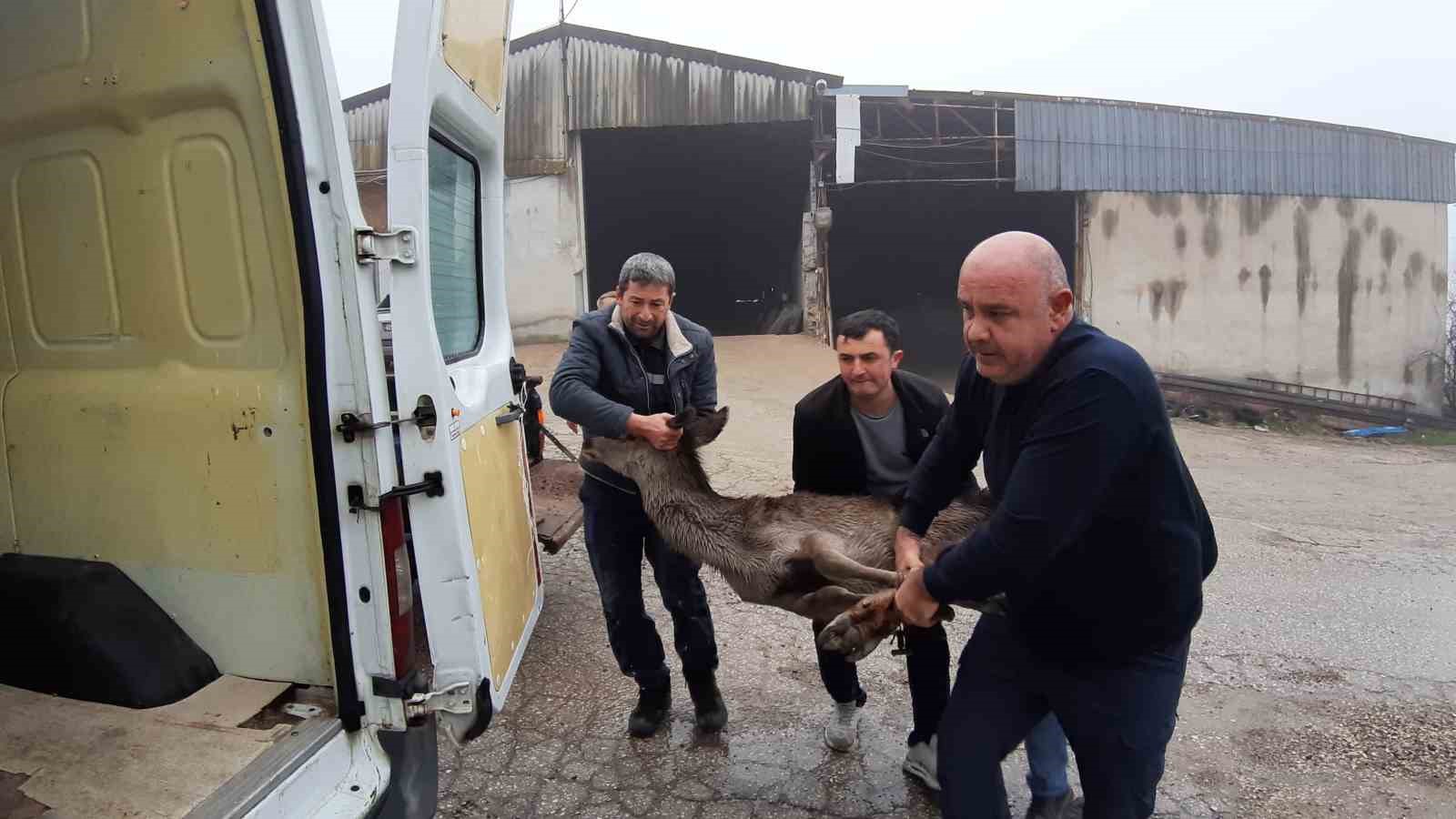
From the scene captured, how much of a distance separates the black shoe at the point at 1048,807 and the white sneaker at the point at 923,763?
1.34 feet

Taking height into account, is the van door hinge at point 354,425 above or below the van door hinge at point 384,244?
below

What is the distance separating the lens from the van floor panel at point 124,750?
6.89 feet

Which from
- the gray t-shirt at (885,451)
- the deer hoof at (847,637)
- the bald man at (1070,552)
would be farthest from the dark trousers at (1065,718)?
the gray t-shirt at (885,451)

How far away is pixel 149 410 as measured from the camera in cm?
252

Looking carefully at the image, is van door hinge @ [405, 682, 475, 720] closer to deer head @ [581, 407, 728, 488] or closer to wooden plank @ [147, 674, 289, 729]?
wooden plank @ [147, 674, 289, 729]

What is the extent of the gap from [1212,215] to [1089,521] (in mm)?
20049

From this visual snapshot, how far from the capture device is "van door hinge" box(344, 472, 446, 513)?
7.41 ft

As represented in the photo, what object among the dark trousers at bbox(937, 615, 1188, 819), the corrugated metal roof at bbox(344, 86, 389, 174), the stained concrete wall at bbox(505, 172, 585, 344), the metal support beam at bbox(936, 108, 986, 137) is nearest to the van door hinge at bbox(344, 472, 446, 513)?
the dark trousers at bbox(937, 615, 1188, 819)

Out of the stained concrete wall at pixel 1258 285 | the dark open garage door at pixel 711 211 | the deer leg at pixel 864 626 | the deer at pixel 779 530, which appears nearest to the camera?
the deer leg at pixel 864 626

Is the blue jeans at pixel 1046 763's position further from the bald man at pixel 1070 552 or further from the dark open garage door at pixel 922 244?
the dark open garage door at pixel 922 244

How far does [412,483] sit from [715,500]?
1.67 metres

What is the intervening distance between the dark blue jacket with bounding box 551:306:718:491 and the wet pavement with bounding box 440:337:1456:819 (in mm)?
1280

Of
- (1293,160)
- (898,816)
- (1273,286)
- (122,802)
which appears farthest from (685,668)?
(1293,160)

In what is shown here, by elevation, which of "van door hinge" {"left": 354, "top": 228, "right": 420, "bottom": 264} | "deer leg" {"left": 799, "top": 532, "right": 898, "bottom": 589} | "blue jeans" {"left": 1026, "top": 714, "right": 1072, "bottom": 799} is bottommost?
"blue jeans" {"left": 1026, "top": 714, "right": 1072, "bottom": 799}
